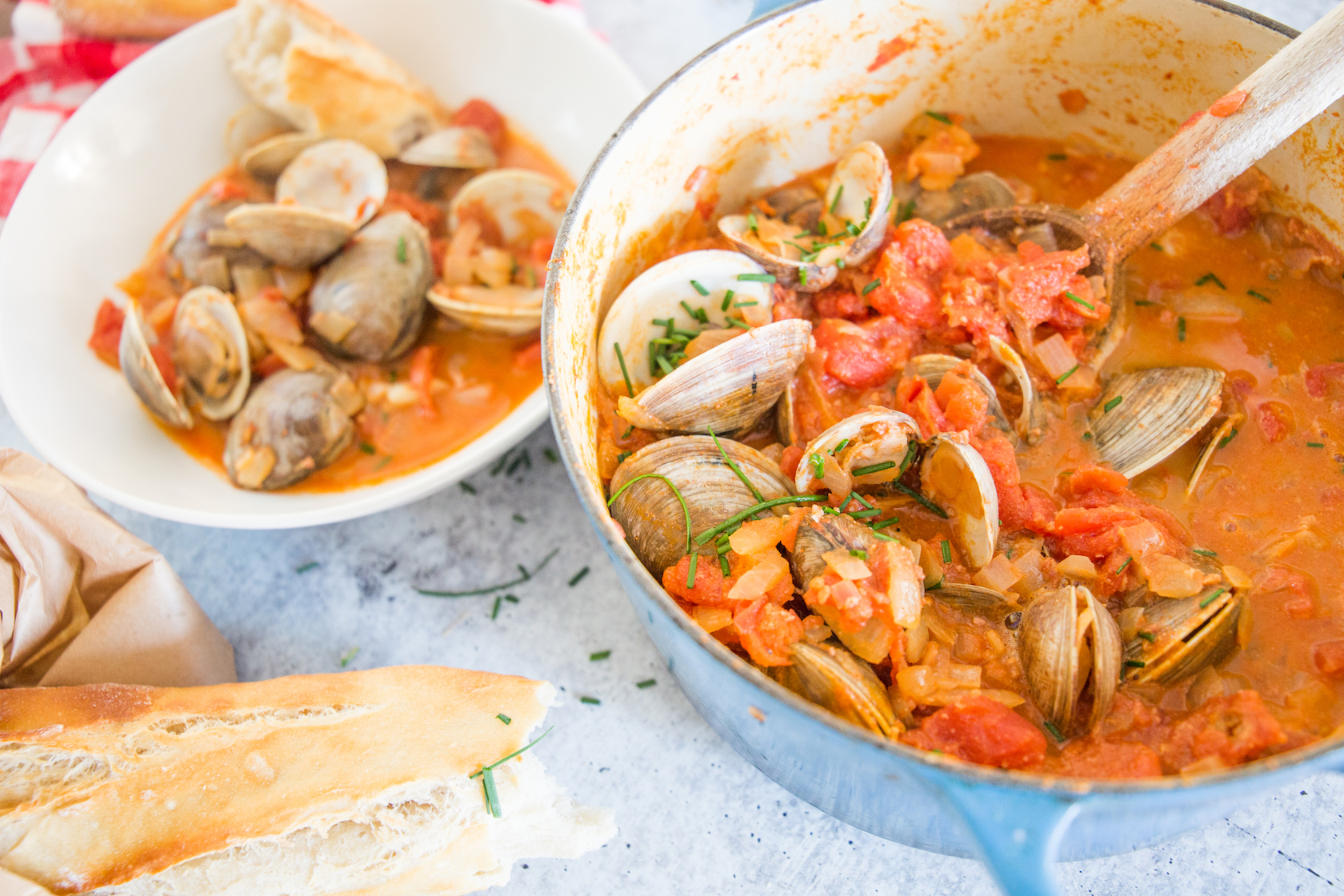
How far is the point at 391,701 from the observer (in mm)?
1839

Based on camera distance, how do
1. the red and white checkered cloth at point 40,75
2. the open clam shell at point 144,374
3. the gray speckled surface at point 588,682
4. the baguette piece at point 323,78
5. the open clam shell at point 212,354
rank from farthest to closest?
the red and white checkered cloth at point 40,75 → the baguette piece at point 323,78 → the open clam shell at point 212,354 → the open clam shell at point 144,374 → the gray speckled surface at point 588,682

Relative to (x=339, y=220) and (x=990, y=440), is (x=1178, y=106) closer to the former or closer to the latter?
(x=990, y=440)

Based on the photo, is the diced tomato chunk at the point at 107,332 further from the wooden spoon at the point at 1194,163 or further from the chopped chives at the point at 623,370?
the wooden spoon at the point at 1194,163

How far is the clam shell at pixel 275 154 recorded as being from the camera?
262 cm

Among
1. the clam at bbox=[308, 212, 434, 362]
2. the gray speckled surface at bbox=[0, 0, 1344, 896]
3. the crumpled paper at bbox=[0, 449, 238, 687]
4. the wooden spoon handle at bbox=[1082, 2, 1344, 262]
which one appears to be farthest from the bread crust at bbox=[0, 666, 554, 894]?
the wooden spoon handle at bbox=[1082, 2, 1344, 262]

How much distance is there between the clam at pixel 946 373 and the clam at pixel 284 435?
1.48m

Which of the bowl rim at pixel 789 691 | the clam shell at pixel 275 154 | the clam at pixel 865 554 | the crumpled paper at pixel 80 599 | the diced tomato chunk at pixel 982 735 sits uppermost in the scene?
the clam shell at pixel 275 154

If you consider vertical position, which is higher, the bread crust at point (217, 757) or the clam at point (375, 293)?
the clam at point (375, 293)

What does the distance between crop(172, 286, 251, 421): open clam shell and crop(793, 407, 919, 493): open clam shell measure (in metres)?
1.60

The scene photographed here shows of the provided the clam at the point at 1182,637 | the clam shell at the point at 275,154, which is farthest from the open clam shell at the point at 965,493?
the clam shell at the point at 275,154

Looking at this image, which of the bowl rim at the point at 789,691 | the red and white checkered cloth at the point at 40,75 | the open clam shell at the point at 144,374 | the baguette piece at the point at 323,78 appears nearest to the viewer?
the bowl rim at the point at 789,691

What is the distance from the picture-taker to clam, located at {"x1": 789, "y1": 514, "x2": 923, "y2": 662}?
150 centimetres

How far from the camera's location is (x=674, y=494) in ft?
5.42

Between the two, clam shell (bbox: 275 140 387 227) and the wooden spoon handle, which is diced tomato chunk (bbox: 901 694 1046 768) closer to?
the wooden spoon handle
